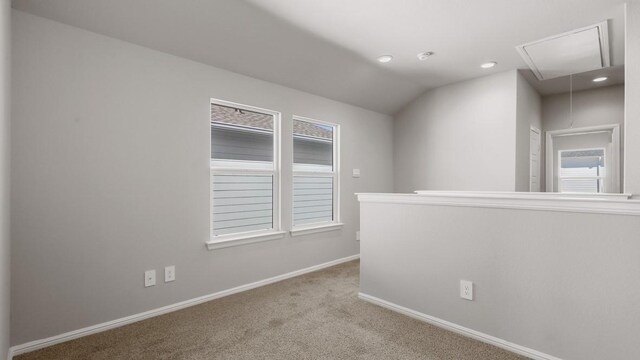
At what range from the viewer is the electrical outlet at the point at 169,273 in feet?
8.58

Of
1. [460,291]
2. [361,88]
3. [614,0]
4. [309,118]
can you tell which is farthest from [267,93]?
[614,0]

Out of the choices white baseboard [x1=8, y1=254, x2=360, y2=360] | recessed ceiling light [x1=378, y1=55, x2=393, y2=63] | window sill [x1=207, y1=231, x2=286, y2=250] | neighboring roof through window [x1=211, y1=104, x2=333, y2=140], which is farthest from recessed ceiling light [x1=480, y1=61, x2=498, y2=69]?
white baseboard [x1=8, y1=254, x2=360, y2=360]

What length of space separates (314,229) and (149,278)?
6.28 feet

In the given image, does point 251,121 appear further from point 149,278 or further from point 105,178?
point 149,278

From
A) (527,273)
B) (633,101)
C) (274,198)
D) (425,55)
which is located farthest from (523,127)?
(274,198)

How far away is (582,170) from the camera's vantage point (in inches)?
193

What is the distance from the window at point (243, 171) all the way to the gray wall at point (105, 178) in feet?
0.50

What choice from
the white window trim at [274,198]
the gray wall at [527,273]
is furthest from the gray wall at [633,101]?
the white window trim at [274,198]

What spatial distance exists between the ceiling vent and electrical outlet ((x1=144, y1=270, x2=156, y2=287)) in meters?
4.18

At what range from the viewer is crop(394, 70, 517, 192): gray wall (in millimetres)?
3832

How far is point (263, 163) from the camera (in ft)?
11.2

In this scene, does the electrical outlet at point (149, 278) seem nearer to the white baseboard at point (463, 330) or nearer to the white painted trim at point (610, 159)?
the white baseboard at point (463, 330)

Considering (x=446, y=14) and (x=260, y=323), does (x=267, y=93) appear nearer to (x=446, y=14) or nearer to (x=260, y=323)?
(x=446, y=14)

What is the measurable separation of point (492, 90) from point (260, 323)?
12.8ft
